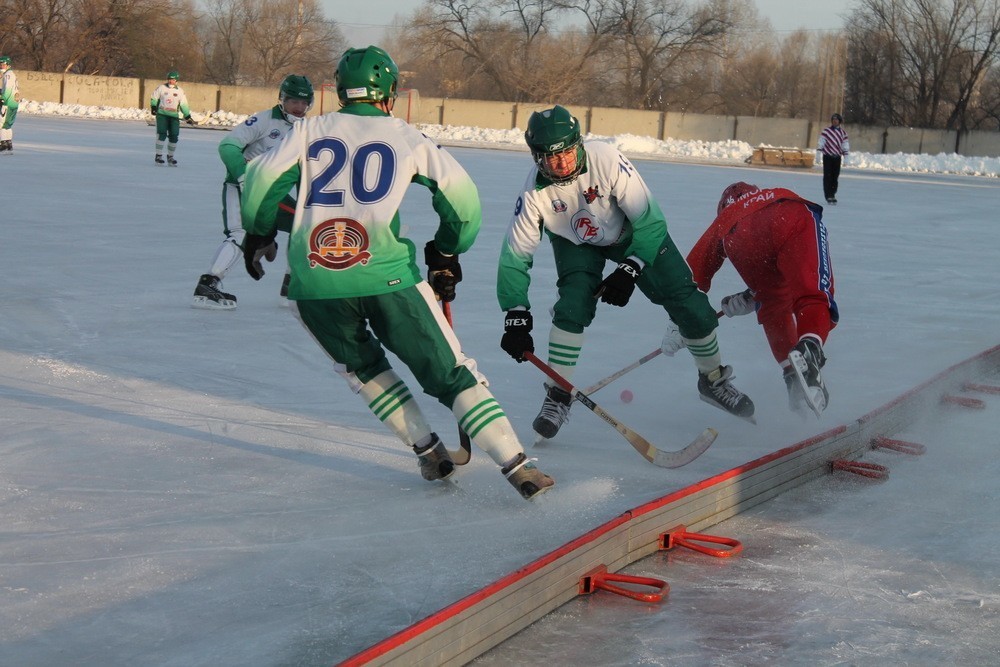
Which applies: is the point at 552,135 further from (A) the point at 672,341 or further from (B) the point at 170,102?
(B) the point at 170,102

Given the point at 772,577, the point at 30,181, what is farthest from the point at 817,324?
the point at 30,181

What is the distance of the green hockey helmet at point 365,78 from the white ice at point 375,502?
1222 millimetres

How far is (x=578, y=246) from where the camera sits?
441 centimetres

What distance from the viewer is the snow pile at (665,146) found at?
28547mm

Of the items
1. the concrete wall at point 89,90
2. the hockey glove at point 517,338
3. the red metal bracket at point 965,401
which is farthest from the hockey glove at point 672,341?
the concrete wall at point 89,90

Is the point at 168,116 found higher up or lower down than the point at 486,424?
higher up

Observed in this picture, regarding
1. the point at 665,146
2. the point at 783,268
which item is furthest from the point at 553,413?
the point at 665,146

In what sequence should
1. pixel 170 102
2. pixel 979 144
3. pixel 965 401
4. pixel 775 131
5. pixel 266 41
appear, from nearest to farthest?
pixel 965 401 < pixel 170 102 < pixel 979 144 < pixel 775 131 < pixel 266 41

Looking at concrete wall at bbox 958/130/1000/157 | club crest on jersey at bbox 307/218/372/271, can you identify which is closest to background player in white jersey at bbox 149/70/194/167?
club crest on jersey at bbox 307/218/372/271

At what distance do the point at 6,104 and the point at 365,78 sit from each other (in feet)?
43.8

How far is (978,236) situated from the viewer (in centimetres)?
1198

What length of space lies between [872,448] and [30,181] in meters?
10.1

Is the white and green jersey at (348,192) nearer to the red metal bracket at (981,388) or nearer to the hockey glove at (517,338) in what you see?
the hockey glove at (517,338)

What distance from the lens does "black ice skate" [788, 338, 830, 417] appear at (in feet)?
14.2
